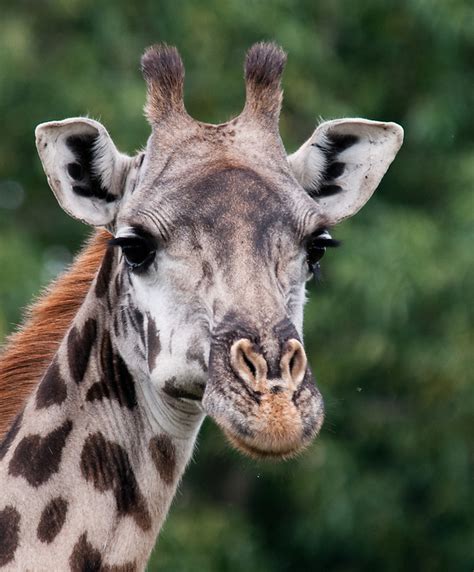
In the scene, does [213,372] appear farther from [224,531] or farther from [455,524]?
[455,524]

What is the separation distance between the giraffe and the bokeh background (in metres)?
9.04

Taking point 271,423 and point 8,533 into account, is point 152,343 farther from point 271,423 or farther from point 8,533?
point 8,533

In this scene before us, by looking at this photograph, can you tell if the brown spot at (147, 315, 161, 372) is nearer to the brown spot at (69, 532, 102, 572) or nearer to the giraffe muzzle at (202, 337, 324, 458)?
the giraffe muzzle at (202, 337, 324, 458)

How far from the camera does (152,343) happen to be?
704cm

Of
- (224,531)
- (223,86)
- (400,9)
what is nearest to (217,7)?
(223,86)

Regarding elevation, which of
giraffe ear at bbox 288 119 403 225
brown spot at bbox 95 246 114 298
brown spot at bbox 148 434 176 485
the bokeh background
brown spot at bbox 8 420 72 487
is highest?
the bokeh background

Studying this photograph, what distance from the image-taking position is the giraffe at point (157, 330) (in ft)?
21.5

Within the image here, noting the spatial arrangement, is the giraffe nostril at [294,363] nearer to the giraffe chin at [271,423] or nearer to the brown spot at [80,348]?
the giraffe chin at [271,423]

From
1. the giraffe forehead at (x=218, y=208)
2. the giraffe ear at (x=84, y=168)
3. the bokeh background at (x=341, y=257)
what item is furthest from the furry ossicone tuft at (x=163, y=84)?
the bokeh background at (x=341, y=257)

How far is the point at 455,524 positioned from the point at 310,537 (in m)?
1.81

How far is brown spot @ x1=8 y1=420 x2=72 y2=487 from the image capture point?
23.0ft

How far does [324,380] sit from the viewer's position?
18.5 m

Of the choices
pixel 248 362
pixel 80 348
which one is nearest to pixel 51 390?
pixel 80 348

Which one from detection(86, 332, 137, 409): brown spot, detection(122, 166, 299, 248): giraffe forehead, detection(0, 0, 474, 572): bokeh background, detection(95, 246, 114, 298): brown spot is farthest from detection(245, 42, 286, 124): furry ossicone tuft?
detection(0, 0, 474, 572): bokeh background
